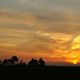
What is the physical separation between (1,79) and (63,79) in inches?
397

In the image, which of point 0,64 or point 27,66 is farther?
point 0,64

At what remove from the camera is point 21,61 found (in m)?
83.1

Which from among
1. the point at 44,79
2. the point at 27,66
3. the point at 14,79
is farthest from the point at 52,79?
the point at 27,66

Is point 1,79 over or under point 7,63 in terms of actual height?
under

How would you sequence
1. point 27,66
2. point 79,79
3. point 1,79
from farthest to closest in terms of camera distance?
1. point 27,66
2. point 79,79
3. point 1,79

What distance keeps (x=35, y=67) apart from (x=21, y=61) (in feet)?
28.1

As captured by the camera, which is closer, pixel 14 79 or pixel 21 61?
pixel 14 79

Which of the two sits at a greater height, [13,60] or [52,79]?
[13,60]

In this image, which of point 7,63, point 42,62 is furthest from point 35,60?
point 7,63

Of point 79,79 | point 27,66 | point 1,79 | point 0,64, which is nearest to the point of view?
point 1,79

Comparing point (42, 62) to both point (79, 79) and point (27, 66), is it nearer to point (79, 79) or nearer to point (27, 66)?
point (27, 66)

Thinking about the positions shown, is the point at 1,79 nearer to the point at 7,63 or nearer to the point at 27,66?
the point at 27,66

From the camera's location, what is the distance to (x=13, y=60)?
80375mm

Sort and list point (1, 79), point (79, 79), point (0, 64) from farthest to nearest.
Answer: point (0, 64) → point (79, 79) → point (1, 79)
